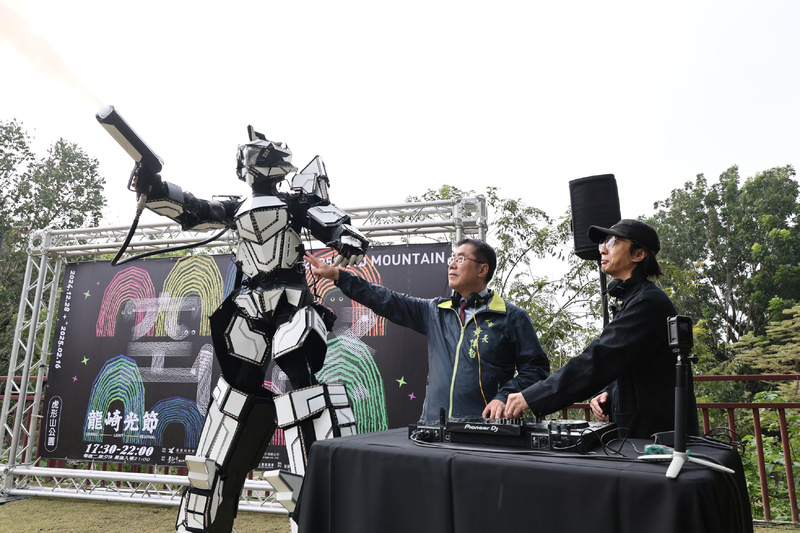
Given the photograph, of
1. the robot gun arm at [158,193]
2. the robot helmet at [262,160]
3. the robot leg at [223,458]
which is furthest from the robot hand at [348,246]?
the robot leg at [223,458]

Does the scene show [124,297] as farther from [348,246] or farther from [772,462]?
[772,462]

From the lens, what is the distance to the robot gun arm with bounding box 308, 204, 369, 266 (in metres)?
3.00

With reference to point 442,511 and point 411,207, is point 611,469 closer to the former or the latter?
point 442,511

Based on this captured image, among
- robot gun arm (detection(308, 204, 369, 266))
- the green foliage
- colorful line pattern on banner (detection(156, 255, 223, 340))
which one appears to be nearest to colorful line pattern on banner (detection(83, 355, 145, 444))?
colorful line pattern on banner (detection(156, 255, 223, 340))

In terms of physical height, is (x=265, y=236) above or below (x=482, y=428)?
above

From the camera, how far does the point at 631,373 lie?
1604mm

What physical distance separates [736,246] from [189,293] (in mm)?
20122

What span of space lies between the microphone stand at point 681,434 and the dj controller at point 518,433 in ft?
0.57

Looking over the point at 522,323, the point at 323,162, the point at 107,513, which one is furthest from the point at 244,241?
the point at 107,513

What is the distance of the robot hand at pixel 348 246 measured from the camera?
9.80 ft

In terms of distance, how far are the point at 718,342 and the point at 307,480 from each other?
66.2 feet

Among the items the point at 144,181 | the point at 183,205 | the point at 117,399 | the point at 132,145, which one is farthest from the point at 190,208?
the point at 117,399

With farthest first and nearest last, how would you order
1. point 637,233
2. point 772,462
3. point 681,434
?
point 772,462 → point 637,233 → point 681,434

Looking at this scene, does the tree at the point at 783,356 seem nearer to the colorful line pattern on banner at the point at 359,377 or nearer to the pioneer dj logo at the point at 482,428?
the colorful line pattern on banner at the point at 359,377
